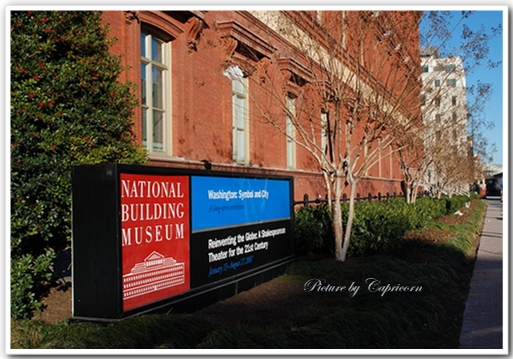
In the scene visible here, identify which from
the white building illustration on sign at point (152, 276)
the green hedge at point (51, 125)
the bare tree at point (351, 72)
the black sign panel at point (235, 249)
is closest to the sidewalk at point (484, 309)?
the bare tree at point (351, 72)

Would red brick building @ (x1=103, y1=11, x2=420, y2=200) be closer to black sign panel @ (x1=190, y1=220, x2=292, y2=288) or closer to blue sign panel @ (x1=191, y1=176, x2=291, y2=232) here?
blue sign panel @ (x1=191, y1=176, x2=291, y2=232)

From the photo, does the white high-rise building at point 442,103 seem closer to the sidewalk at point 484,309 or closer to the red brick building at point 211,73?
the red brick building at point 211,73

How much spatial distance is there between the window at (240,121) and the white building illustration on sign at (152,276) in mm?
8899

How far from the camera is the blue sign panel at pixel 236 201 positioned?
7113mm

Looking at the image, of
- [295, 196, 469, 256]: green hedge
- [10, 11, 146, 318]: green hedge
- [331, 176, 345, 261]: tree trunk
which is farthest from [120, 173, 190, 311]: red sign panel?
[295, 196, 469, 256]: green hedge

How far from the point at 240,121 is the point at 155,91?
3991 mm

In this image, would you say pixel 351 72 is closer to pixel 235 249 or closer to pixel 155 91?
pixel 155 91

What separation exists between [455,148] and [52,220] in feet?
74.4

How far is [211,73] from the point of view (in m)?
14.1

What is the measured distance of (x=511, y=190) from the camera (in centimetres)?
679

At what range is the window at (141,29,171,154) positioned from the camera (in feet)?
38.5

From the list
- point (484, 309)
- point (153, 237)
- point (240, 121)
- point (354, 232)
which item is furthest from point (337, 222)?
point (240, 121)
